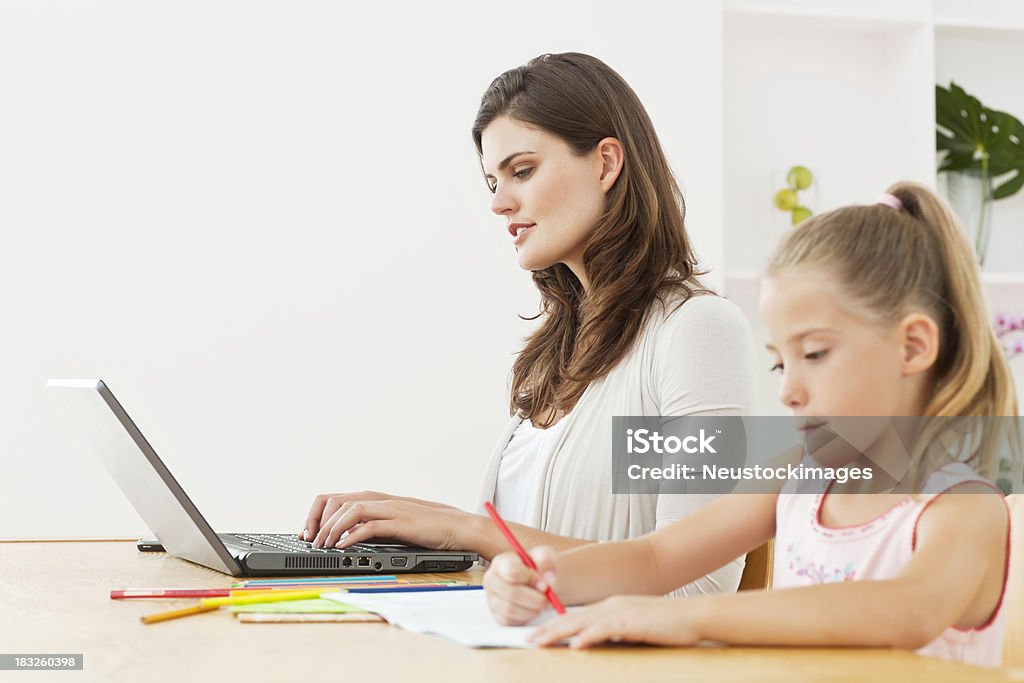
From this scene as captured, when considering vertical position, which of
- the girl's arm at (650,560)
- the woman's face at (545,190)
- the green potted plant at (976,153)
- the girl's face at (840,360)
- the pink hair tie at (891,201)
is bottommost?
the girl's arm at (650,560)

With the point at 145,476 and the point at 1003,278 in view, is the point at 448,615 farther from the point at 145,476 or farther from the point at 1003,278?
the point at 1003,278

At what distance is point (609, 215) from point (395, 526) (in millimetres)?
568

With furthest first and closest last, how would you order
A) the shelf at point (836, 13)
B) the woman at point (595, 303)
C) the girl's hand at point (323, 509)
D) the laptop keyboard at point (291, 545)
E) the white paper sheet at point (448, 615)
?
the shelf at point (836, 13)
the woman at point (595, 303)
the girl's hand at point (323, 509)
the laptop keyboard at point (291, 545)
the white paper sheet at point (448, 615)

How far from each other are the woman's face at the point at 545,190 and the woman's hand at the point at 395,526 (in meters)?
0.46

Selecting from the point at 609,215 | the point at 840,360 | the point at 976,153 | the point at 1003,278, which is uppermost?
the point at 976,153

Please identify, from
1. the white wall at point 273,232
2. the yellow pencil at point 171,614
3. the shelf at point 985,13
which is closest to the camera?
the yellow pencil at point 171,614

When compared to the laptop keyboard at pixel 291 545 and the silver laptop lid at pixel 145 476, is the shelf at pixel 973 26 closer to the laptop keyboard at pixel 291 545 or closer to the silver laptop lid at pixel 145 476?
the laptop keyboard at pixel 291 545

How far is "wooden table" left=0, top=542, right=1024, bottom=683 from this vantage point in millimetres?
647

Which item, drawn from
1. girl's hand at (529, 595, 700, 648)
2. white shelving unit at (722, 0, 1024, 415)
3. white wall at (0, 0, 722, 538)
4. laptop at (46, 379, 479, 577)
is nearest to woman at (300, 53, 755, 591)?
laptop at (46, 379, 479, 577)

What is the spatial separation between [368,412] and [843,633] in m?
1.93

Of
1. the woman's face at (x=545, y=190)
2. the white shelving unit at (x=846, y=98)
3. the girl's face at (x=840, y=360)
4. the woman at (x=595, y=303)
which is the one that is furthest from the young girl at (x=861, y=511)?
the white shelving unit at (x=846, y=98)

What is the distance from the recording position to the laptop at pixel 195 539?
1.13m

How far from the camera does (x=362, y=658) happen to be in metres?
0.70

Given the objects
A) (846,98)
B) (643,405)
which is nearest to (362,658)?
(643,405)
